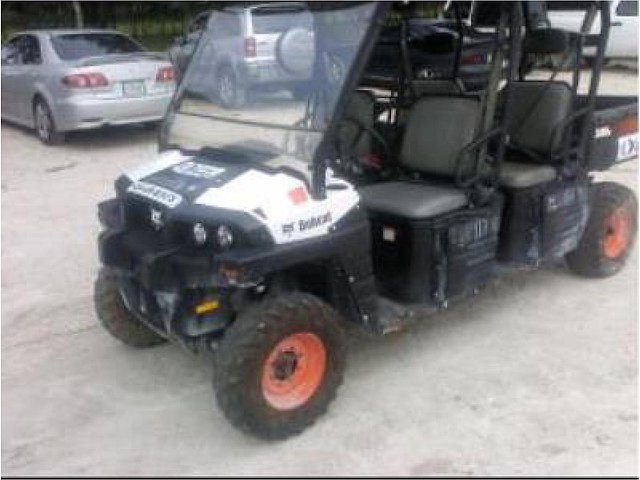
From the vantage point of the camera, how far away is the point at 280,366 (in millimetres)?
3643

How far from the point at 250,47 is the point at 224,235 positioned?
112 centimetres

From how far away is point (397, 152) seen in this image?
16.0ft

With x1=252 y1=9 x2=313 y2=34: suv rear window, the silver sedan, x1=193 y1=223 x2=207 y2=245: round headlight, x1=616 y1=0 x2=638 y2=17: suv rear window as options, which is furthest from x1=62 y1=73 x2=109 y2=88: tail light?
x1=616 y1=0 x2=638 y2=17: suv rear window

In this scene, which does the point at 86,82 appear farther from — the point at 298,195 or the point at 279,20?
the point at 298,195

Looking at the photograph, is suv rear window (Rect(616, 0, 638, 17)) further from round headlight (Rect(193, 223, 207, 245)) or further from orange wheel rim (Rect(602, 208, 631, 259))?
round headlight (Rect(193, 223, 207, 245))

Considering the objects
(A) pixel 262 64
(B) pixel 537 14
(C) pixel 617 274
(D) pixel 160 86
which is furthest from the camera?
(D) pixel 160 86

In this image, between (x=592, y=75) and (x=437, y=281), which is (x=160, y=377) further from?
(x=592, y=75)

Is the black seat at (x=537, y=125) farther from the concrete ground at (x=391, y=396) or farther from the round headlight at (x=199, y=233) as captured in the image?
the round headlight at (x=199, y=233)

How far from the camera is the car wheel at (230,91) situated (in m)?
4.11

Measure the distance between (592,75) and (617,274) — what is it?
1.41 meters

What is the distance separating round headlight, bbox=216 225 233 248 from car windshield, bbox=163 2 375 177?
1.60ft

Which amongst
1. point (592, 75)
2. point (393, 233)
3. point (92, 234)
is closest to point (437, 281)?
point (393, 233)

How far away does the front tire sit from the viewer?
3422 millimetres

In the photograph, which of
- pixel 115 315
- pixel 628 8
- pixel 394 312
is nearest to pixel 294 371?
pixel 394 312
